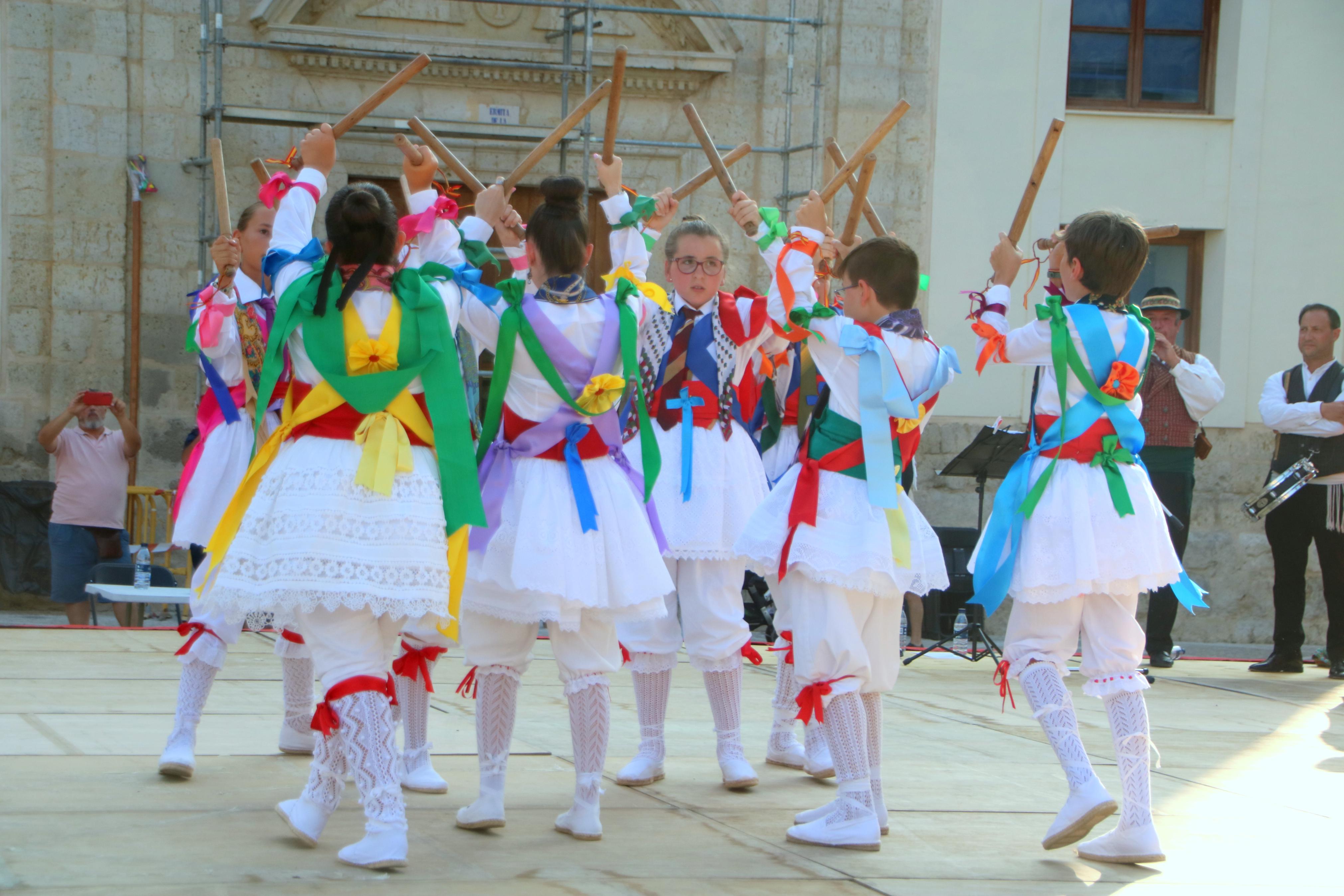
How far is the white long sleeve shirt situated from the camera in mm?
7863

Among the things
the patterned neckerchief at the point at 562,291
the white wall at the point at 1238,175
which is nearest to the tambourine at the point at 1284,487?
the white wall at the point at 1238,175

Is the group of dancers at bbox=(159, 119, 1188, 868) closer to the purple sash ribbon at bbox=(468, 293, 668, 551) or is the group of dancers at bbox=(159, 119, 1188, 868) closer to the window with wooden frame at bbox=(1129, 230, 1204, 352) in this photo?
the purple sash ribbon at bbox=(468, 293, 668, 551)

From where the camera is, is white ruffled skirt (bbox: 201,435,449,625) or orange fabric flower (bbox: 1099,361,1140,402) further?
orange fabric flower (bbox: 1099,361,1140,402)

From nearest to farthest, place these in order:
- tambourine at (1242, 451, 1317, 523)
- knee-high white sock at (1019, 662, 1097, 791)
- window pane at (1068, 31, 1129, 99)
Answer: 1. knee-high white sock at (1019, 662, 1097, 791)
2. tambourine at (1242, 451, 1317, 523)
3. window pane at (1068, 31, 1129, 99)

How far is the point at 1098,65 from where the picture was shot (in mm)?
11438

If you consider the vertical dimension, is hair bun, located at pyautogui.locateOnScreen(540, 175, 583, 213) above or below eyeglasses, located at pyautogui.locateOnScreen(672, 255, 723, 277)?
above

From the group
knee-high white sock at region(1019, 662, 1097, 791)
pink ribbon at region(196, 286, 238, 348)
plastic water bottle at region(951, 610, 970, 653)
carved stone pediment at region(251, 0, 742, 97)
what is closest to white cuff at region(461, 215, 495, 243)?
pink ribbon at region(196, 286, 238, 348)

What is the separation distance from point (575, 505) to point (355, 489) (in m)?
0.61

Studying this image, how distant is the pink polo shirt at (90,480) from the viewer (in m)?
8.62

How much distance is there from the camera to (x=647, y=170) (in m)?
10.6

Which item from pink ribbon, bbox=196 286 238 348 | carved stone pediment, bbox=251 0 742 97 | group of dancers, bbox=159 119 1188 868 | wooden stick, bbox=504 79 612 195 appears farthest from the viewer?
carved stone pediment, bbox=251 0 742 97

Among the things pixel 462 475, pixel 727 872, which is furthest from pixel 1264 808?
pixel 462 475

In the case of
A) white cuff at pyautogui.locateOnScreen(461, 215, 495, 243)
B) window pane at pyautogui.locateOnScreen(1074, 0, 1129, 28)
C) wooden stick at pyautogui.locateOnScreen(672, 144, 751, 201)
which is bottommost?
white cuff at pyautogui.locateOnScreen(461, 215, 495, 243)

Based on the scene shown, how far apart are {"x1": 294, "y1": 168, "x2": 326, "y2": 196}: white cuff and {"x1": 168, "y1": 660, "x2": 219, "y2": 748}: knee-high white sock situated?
4.91 ft
